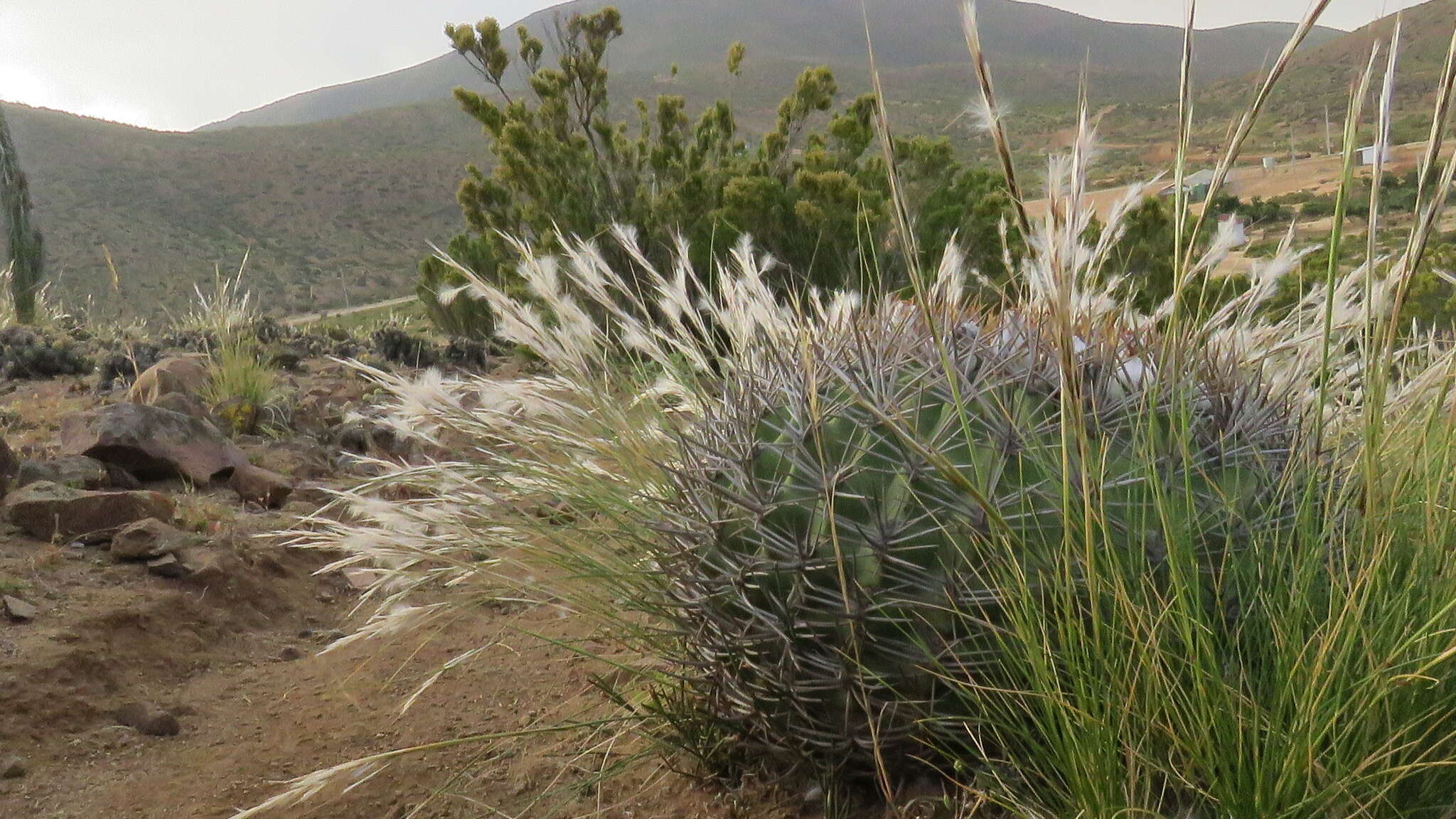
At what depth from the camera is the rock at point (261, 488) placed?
4.75 m

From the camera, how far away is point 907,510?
1.81m

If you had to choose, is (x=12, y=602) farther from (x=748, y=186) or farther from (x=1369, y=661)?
(x=748, y=186)

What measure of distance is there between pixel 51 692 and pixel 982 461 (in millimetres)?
2570

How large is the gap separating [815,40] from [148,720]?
511ft

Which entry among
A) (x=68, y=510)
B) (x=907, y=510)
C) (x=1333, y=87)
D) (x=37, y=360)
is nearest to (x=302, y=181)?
(x=1333, y=87)

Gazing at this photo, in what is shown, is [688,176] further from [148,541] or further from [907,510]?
[907,510]

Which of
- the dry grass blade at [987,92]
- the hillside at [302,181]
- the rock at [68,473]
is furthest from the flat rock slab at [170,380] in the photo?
the hillside at [302,181]

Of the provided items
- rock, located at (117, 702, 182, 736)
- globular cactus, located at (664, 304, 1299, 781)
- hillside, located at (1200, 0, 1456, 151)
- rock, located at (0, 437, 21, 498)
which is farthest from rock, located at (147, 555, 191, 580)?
hillside, located at (1200, 0, 1456, 151)

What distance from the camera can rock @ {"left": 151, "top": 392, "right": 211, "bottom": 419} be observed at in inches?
201

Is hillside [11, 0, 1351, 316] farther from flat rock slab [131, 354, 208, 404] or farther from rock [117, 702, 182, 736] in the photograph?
rock [117, 702, 182, 736]

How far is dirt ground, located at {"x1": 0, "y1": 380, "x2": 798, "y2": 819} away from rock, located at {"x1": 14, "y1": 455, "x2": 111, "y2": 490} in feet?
1.25

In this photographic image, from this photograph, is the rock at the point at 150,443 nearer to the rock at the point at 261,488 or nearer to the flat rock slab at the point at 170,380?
the rock at the point at 261,488

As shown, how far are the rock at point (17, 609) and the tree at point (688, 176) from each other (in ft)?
13.8

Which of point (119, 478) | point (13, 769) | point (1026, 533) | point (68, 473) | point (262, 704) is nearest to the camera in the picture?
point (1026, 533)
